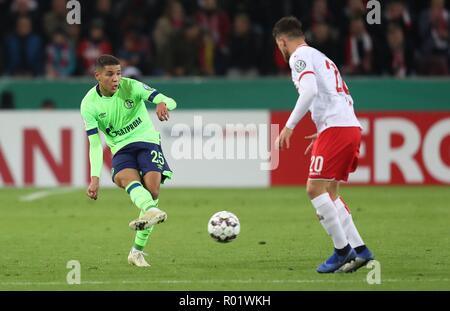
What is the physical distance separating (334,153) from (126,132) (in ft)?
6.61

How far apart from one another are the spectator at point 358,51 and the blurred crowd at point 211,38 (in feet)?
0.05

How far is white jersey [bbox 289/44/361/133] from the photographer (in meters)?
9.30

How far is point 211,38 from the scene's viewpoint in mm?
20281

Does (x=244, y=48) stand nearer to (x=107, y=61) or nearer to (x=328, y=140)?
(x=107, y=61)

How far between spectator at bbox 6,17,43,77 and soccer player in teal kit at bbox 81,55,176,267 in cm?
989

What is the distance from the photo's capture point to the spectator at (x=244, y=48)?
19.8 meters

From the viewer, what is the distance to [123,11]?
2062 cm

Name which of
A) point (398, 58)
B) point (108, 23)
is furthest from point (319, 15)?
point (108, 23)

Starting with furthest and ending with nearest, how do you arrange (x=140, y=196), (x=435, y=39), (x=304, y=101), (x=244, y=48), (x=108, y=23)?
(x=108, y=23) → (x=244, y=48) → (x=435, y=39) → (x=140, y=196) → (x=304, y=101)

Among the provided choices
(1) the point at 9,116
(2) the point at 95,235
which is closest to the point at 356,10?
(1) the point at 9,116

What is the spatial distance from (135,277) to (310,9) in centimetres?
1173

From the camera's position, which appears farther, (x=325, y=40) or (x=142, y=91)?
(x=325, y=40)

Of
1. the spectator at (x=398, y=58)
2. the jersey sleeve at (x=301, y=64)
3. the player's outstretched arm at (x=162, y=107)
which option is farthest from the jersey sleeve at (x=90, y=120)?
the spectator at (x=398, y=58)
